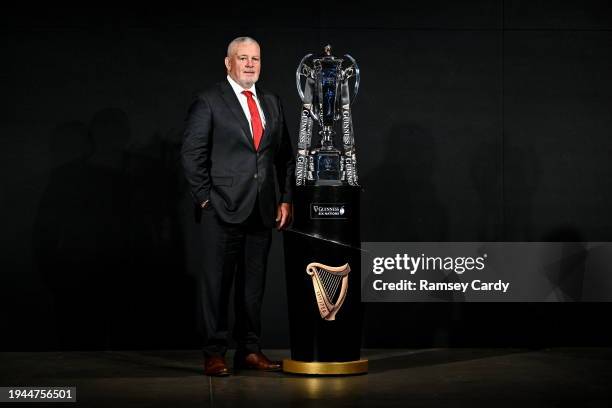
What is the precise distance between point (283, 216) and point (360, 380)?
38.1 inches

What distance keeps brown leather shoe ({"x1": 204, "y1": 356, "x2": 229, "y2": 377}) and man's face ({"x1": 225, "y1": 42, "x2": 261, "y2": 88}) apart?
1432 mm

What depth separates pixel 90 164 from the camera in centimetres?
617

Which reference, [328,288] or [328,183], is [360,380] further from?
[328,183]

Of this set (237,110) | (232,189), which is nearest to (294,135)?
(237,110)

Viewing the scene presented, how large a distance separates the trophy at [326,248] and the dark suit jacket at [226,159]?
19 cm

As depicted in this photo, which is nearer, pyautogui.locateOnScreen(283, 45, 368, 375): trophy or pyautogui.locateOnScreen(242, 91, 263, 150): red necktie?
pyautogui.locateOnScreen(283, 45, 368, 375): trophy

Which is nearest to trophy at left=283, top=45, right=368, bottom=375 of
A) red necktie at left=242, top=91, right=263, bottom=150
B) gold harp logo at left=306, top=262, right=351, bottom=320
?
gold harp logo at left=306, top=262, right=351, bottom=320

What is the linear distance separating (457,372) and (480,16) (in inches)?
93.1

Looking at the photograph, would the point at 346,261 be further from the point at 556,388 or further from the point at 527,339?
the point at 527,339

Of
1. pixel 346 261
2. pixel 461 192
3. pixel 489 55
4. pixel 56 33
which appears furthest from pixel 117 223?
pixel 489 55

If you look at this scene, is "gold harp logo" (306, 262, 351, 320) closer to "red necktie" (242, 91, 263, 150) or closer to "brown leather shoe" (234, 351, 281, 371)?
"brown leather shoe" (234, 351, 281, 371)

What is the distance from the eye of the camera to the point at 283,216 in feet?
17.5

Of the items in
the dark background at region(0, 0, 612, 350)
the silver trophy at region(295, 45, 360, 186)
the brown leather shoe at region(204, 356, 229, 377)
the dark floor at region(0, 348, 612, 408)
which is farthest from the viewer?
the dark background at region(0, 0, 612, 350)

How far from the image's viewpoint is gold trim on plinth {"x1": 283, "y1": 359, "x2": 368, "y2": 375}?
16.7 ft
